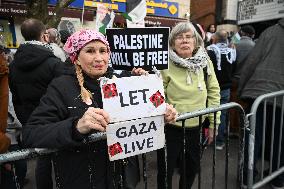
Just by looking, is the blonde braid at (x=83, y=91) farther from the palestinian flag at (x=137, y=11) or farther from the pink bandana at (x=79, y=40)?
the palestinian flag at (x=137, y=11)

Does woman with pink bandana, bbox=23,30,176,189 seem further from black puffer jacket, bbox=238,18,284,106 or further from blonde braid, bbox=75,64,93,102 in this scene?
black puffer jacket, bbox=238,18,284,106

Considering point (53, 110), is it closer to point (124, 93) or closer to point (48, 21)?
point (124, 93)

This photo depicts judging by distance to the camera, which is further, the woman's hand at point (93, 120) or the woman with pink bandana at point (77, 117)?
the woman with pink bandana at point (77, 117)

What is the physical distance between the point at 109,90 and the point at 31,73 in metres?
1.93

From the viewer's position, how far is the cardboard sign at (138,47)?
2.55 meters

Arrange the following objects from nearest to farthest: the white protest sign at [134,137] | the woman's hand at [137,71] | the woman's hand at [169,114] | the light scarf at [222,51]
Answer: the white protest sign at [134,137], the woman's hand at [169,114], the woman's hand at [137,71], the light scarf at [222,51]

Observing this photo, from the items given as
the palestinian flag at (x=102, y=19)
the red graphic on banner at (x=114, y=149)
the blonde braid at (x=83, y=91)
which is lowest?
the red graphic on banner at (x=114, y=149)

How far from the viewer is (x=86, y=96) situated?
1.92 m

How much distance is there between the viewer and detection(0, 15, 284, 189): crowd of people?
1830mm

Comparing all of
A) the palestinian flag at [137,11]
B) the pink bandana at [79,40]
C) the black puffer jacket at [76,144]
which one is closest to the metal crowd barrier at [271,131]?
the black puffer jacket at [76,144]

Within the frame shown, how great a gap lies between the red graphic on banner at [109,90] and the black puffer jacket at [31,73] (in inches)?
63.8

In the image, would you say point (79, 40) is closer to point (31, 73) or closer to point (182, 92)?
A: point (182, 92)

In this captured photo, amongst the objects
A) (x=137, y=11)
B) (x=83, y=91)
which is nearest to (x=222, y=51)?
(x=137, y=11)

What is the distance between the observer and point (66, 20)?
11102 mm
